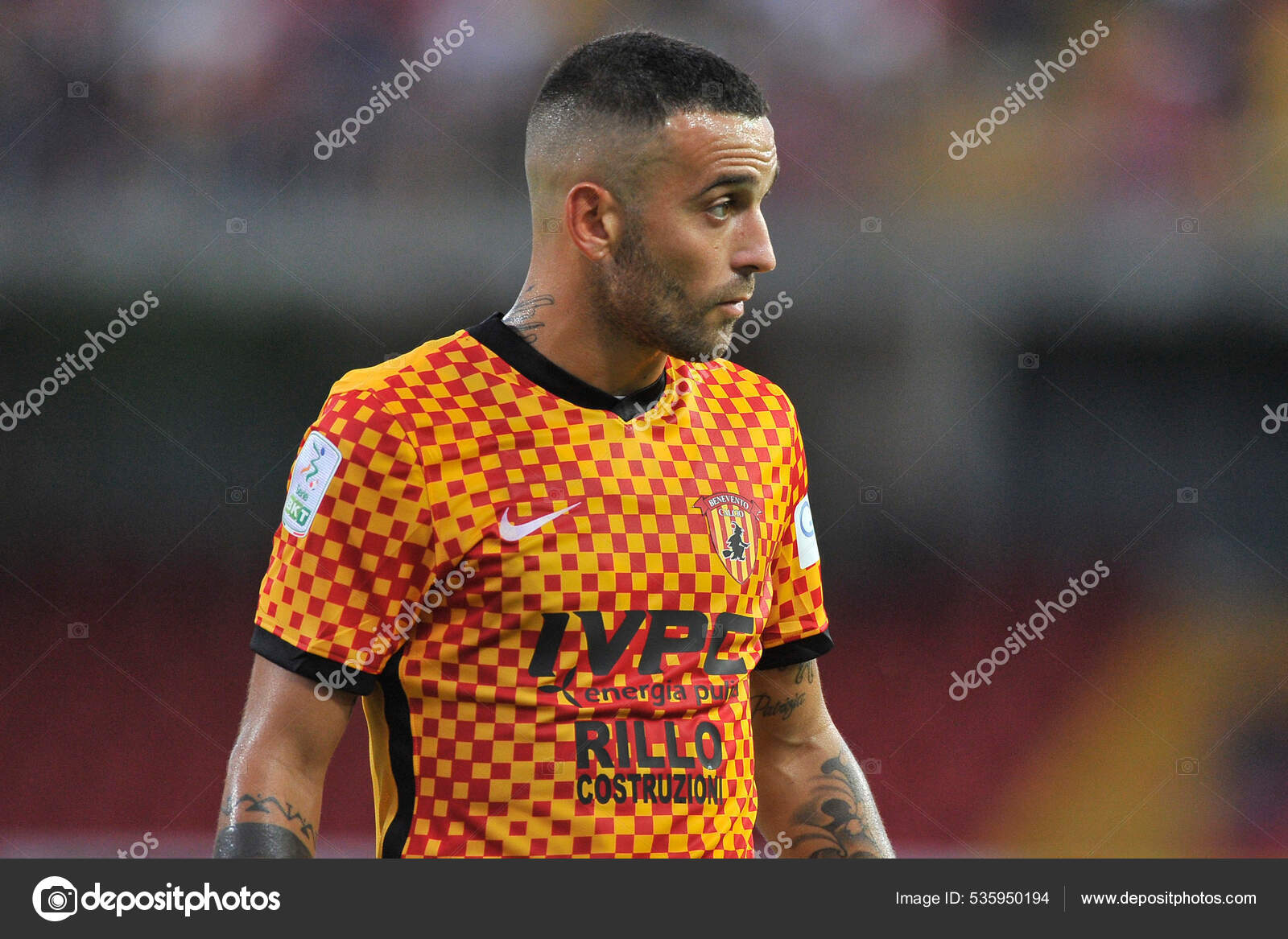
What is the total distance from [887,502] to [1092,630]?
0.86m

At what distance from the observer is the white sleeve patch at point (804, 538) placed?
5.57 feet

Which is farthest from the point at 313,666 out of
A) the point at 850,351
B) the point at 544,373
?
the point at 850,351

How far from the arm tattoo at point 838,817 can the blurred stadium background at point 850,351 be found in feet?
8.46

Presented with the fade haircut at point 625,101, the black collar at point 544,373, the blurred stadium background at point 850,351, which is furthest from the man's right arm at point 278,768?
the blurred stadium background at point 850,351

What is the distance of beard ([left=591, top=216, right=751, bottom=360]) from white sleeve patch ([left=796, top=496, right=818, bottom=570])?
0.28 metres

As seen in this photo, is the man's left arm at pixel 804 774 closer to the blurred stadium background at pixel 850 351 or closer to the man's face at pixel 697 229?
the man's face at pixel 697 229

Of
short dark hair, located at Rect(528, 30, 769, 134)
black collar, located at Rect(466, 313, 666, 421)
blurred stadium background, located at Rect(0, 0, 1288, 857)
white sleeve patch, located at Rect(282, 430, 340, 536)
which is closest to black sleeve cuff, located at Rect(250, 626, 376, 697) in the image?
white sleeve patch, located at Rect(282, 430, 340, 536)

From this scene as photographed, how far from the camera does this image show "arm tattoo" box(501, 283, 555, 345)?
158 cm

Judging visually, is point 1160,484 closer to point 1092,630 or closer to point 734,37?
point 1092,630

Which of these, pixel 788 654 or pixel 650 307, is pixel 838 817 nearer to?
pixel 788 654

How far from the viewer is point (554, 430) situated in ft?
4.98

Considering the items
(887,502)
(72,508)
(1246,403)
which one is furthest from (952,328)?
(72,508)

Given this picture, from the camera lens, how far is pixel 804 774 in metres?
1.69

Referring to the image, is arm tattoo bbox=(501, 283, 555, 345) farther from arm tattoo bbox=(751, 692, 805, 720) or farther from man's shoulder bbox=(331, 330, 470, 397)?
arm tattoo bbox=(751, 692, 805, 720)
